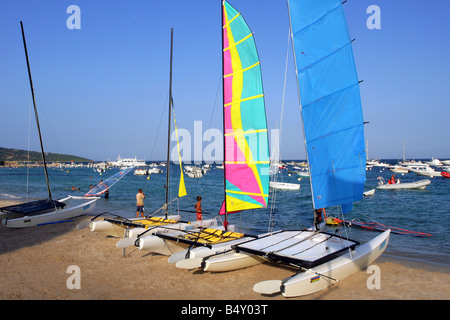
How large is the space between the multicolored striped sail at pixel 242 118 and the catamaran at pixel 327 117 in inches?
87.8

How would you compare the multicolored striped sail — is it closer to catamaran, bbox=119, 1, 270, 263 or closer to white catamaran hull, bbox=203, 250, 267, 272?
catamaran, bbox=119, 1, 270, 263

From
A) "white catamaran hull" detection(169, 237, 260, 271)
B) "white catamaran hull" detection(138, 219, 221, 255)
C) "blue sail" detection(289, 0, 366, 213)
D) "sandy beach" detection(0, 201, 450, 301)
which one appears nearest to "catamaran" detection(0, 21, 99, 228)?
"sandy beach" detection(0, 201, 450, 301)

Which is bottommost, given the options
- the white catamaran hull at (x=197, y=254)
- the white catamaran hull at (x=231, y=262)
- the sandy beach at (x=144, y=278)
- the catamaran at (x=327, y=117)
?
the sandy beach at (x=144, y=278)

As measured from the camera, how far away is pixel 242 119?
10383 mm

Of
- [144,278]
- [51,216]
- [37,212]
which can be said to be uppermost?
[37,212]

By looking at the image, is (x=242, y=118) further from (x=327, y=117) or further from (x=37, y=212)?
(x=37, y=212)

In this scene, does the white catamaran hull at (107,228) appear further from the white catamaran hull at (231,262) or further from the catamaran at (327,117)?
the catamaran at (327,117)

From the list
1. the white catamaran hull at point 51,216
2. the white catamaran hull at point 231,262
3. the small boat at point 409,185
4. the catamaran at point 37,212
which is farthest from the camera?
the small boat at point 409,185

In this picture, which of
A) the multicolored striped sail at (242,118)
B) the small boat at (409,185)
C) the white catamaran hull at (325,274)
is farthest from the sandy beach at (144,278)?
the small boat at (409,185)

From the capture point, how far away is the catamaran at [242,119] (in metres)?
10.3

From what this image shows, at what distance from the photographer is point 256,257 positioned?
8555 mm

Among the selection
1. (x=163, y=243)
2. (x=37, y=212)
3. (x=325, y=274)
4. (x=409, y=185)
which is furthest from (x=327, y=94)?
(x=409, y=185)

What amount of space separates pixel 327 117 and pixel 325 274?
4077 mm
